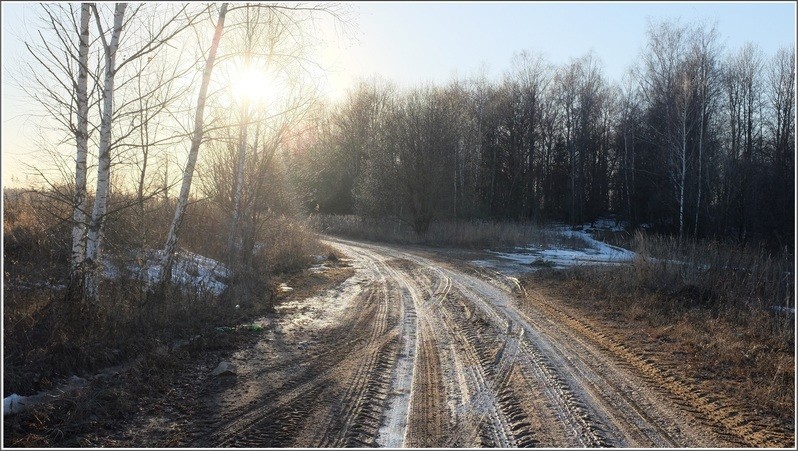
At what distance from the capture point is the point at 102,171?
7367mm

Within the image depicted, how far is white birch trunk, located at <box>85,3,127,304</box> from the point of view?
7.37 m

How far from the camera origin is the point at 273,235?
18.9 meters

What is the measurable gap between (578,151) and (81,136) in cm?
4618

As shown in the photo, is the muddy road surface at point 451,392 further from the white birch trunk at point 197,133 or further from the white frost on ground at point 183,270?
the white birch trunk at point 197,133

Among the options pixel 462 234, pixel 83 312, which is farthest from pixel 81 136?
pixel 462 234

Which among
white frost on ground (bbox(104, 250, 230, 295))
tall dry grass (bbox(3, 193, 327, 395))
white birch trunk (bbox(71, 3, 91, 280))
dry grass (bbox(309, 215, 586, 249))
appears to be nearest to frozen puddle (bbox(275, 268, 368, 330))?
tall dry grass (bbox(3, 193, 327, 395))

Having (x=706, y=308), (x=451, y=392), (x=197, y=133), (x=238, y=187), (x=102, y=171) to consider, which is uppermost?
(x=197, y=133)

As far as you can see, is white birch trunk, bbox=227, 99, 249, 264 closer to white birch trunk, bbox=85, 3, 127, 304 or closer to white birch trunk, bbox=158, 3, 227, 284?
white birch trunk, bbox=158, 3, 227, 284

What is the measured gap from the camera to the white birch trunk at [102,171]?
290 inches

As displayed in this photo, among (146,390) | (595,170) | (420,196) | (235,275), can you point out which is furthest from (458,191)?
(146,390)

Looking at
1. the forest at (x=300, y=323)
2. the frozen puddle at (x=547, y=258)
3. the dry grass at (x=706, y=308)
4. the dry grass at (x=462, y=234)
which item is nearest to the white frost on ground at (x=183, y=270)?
the forest at (x=300, y=323)

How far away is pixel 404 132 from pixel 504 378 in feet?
89.2

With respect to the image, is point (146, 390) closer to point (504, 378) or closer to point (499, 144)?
point (504, 378)

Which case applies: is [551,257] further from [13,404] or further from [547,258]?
[13,404]
